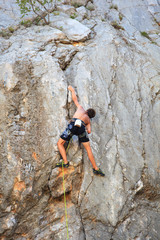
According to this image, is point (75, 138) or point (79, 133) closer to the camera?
point (79, 133)

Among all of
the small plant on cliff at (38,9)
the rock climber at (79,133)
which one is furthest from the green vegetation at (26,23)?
the rock climber at (79,133)

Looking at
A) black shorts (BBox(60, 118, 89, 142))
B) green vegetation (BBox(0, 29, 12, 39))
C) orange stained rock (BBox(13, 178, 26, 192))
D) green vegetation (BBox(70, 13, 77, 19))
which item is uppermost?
green vegetation (BBox(70, 13, 77, 19))

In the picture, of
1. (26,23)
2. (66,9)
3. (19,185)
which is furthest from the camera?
(66,9)

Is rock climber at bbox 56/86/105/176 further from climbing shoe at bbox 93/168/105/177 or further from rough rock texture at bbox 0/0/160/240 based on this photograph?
rough rock texture at bbox 0/0/160/240

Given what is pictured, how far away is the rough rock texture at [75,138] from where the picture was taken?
19.9ft

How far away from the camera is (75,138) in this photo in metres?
6.80

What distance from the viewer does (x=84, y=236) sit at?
5.95m

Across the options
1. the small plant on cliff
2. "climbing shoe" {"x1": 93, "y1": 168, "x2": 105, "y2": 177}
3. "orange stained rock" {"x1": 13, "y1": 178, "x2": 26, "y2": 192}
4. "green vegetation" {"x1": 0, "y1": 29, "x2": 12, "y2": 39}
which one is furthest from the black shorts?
the small plant on cliff

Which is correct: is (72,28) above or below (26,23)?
above

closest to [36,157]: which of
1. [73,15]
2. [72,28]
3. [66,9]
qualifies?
[72,28]

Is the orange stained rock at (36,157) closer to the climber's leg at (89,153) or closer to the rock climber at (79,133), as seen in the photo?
the rock climber at (79,133)

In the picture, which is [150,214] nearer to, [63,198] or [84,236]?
[84,236]

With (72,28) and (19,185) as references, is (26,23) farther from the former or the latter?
(19,185)

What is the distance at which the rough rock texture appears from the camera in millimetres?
6066
